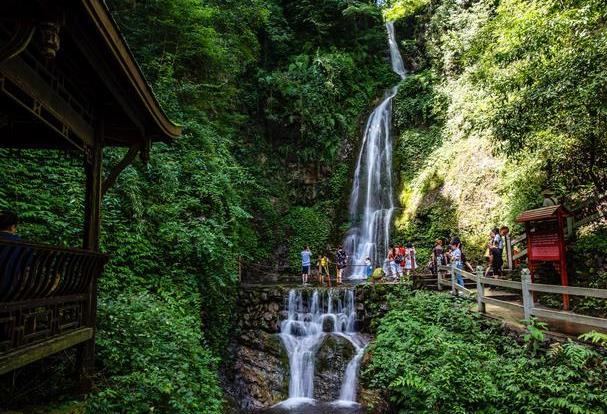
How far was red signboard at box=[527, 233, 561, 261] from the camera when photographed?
362 inches

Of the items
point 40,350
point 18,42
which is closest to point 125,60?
point 18,42

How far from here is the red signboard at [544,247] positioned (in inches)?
362

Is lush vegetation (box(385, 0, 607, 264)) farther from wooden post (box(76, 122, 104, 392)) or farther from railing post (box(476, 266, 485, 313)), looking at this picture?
wooden post (box(76, 122, 104, 392))

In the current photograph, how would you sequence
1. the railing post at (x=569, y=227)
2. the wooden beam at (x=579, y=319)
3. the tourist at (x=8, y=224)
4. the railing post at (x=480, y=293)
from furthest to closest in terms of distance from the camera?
1. the railing post at (x=569, y=227)
2. the railing post at (x=480, y=293)
3. the wooden beam at (x=579, y=319)
4. the tourist at (x=8, y=224)

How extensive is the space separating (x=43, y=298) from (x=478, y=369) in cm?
710

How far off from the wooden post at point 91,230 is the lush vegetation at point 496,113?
8.82 m

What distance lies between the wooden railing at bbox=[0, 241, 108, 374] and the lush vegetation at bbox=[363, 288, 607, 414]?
5.84m

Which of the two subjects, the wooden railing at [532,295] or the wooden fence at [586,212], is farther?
the wooden fence at [586,212]

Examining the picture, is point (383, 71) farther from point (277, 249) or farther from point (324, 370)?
point (324, 370)

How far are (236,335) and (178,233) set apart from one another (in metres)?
4.65

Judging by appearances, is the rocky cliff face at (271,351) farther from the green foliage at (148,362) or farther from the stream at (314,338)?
the green foliage at (148,362)

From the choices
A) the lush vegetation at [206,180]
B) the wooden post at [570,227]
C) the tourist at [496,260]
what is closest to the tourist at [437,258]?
the tourist at [496,260]

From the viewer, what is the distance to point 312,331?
43.9ft

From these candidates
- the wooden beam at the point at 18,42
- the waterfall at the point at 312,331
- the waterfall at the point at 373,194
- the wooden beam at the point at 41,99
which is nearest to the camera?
the wooden beam at the point at 18,42
